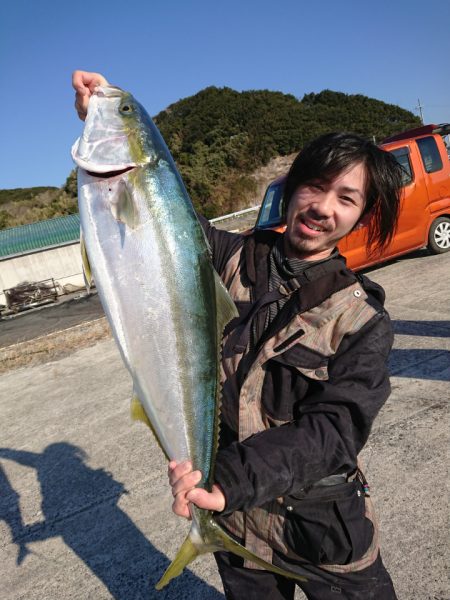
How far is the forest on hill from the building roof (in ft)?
42.5

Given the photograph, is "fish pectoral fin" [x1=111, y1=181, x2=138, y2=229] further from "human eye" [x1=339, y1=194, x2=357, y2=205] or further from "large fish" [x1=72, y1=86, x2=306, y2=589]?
"human eye" [x1=339, y1=194, x2=357, y2=205]

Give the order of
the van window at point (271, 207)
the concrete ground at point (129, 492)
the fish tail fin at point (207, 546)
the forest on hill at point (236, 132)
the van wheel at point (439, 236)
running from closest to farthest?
the fish tail fin at point (207, 546) < the concrete ground at point (129, 492) < the van window at point (271, 207) < the van wheel at point (439, 236) < the forest on hill at point (236, 132)

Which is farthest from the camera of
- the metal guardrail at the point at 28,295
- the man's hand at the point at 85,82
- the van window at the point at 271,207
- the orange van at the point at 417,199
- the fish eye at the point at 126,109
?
the metal guardrail at the point at 28,295

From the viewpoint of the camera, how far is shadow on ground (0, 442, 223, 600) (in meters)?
2.63

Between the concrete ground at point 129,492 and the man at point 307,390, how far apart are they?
1.09 m

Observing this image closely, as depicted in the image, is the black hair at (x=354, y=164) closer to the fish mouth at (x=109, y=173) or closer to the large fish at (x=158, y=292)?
the large fish at (x=158, y=292)

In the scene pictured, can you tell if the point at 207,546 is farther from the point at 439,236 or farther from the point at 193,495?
Result: the point at 439,236

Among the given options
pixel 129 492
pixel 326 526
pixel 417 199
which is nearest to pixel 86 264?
pixel 326 526

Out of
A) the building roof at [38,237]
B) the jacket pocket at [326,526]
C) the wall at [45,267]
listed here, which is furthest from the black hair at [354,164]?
the building roof at [38,237]

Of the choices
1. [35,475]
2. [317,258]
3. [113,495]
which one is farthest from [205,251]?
[35,475]

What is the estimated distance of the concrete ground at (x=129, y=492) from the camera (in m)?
2.62

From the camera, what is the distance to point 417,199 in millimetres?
8211

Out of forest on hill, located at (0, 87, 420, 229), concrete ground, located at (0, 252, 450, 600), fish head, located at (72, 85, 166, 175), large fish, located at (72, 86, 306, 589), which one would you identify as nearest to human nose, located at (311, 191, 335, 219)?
large fish, located at (72, 86, 306, 589)

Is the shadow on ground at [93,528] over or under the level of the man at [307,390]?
under
